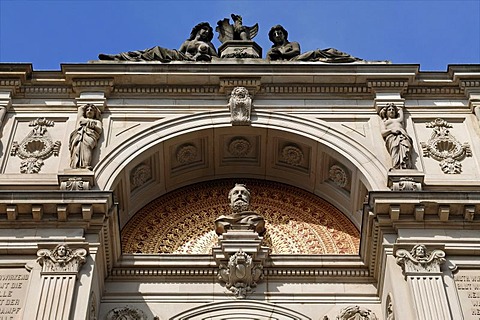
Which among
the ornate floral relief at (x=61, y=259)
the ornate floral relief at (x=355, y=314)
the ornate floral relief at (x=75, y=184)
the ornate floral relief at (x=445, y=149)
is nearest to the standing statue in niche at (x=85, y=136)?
the ornate floral relief at (x=75, y=184)

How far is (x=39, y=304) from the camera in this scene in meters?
13.4

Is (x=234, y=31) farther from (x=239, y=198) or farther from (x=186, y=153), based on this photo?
(x=239, y=198)

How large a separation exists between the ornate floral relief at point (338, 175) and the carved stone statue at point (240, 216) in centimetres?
177

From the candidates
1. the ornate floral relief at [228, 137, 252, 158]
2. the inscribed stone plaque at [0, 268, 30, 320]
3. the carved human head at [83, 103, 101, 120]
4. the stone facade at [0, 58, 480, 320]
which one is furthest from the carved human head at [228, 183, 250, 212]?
the inscribed stone plaque at [0, 268, 30, 320]

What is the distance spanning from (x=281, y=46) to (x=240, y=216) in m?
5.01

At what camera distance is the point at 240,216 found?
16.1 meters

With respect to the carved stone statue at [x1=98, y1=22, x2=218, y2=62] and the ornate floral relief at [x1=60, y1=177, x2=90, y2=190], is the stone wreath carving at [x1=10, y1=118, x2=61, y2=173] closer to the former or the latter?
the ornate floral relief at [x1=60, y1=177, x2=90, y2=190]

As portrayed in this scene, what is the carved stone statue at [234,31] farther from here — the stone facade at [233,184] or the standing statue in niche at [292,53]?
the stone facade at [233,184]

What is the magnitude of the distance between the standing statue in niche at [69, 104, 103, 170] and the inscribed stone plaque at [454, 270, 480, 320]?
22.3ft

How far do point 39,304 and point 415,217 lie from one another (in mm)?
6344

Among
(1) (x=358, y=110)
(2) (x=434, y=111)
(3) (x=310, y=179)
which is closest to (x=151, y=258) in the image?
(3) (x=310, y=179)

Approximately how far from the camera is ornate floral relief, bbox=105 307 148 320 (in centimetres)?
1467

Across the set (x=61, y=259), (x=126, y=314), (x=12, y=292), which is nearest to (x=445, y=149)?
(x=126, y=314)

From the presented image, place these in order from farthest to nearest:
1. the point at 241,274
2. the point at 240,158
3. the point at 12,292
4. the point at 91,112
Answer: the point at 240,158 → the point at 91,112 → the point at 241,274 → the point at 12,292
